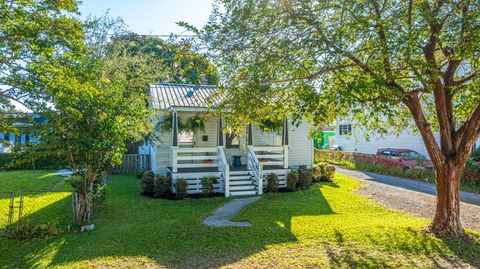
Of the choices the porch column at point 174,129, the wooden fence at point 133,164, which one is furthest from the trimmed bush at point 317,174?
the wooden fence at point 133,164

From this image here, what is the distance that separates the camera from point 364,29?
6043 mm

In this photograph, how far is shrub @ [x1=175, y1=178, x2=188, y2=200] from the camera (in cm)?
1135

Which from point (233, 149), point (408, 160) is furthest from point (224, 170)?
point (408, 160)

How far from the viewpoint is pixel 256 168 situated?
41.0 ft

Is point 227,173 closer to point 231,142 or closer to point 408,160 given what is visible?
point 231,142

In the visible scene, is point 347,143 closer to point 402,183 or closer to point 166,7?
point 402,183

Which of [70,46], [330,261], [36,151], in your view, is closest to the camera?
[330,261]

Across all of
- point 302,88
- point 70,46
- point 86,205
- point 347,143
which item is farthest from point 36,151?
point 347,143

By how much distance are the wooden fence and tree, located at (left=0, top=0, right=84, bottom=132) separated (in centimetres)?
1269

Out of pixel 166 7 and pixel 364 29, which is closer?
pixel 364 29

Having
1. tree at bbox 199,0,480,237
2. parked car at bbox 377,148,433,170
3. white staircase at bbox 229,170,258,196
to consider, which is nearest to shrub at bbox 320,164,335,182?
white staircase at bbox 229,170,258,196

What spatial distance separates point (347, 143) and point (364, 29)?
979 inches

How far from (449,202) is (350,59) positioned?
158 inches

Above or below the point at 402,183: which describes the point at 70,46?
above
